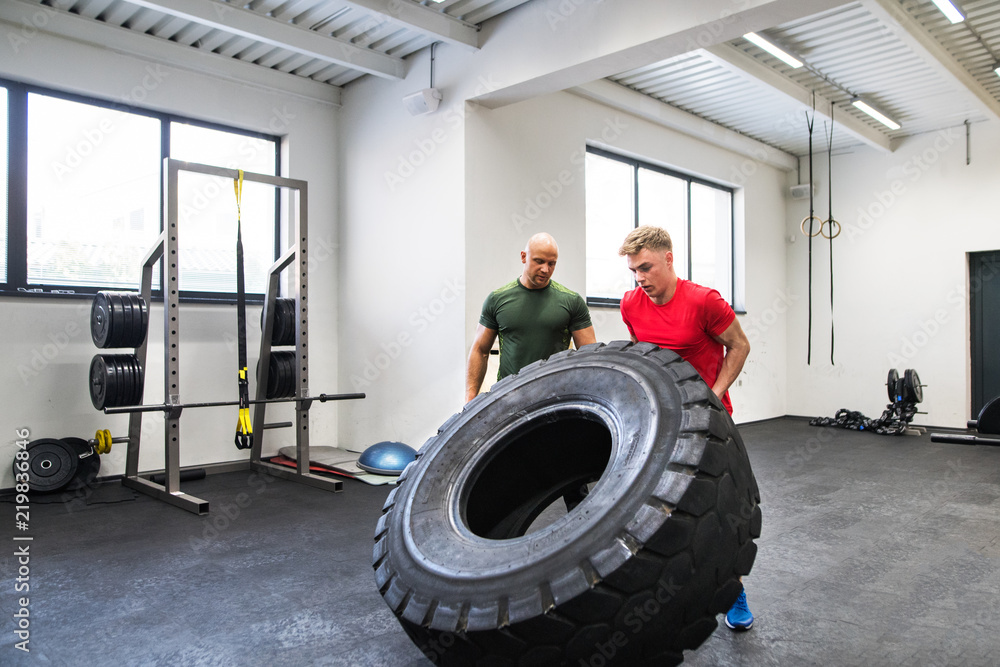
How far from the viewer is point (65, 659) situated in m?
2.06

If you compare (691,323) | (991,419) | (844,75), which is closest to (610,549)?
(691,323)

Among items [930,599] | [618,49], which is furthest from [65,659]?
[618,49]

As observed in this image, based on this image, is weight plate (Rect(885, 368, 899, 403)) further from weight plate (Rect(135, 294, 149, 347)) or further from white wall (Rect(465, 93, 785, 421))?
weight plate (Rect(135, 294, 149, 347))

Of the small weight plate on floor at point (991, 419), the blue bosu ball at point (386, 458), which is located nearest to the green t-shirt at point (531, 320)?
the small weight plate on floor at point (991, 419)

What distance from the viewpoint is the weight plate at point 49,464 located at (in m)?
4.09

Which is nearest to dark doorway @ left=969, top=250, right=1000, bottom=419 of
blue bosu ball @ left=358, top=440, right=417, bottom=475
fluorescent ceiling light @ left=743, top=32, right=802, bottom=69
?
fluorescent ceiling light @ left=743, top=32, right=802, bottom=69

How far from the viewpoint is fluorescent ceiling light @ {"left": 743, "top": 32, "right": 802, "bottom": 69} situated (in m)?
5.09

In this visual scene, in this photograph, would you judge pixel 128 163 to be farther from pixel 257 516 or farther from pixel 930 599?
pixel 930 599

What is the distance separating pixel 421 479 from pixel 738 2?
122 inches

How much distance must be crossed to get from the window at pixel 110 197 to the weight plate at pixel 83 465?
97 centimetres

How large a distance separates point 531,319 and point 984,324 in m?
6.79

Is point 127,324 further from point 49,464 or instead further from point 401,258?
point 401,258

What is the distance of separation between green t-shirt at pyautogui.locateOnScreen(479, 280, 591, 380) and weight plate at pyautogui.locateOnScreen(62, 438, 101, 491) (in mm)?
2932

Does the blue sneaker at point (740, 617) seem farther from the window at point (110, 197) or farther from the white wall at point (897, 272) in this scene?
the white wall at point (897, 272)
